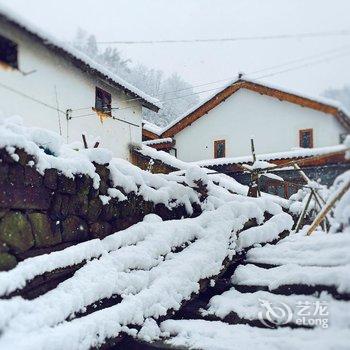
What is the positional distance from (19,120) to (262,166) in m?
1.91

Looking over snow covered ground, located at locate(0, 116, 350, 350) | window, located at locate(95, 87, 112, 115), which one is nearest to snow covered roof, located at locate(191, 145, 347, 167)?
snow covered ground, located at locate(0, 116, 350, 350)

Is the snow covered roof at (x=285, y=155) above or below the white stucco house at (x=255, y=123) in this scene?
below

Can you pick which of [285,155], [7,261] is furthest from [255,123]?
[7,261]

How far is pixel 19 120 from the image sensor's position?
253 cm

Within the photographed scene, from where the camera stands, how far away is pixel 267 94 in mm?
2248

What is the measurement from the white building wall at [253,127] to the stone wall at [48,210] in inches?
38.5

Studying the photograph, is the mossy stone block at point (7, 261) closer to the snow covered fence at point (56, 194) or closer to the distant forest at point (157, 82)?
the snow covered fence at point (56, 194)

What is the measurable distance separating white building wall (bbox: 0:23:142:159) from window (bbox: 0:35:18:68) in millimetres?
37

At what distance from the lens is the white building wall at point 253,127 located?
175cm

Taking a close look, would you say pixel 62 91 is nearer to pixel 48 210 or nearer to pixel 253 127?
pixel 48 210

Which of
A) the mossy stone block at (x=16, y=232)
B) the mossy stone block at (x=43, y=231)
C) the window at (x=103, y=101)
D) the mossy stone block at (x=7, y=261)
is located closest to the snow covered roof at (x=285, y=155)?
the mossy stone block at (x=43, y=231)

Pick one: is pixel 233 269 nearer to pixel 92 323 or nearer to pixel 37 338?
pixel 92 323

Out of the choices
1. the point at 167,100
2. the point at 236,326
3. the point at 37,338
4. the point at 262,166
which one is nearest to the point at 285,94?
the point at 262,166

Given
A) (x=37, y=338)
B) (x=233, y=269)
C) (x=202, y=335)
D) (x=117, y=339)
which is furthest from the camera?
(x=233, y=269)
